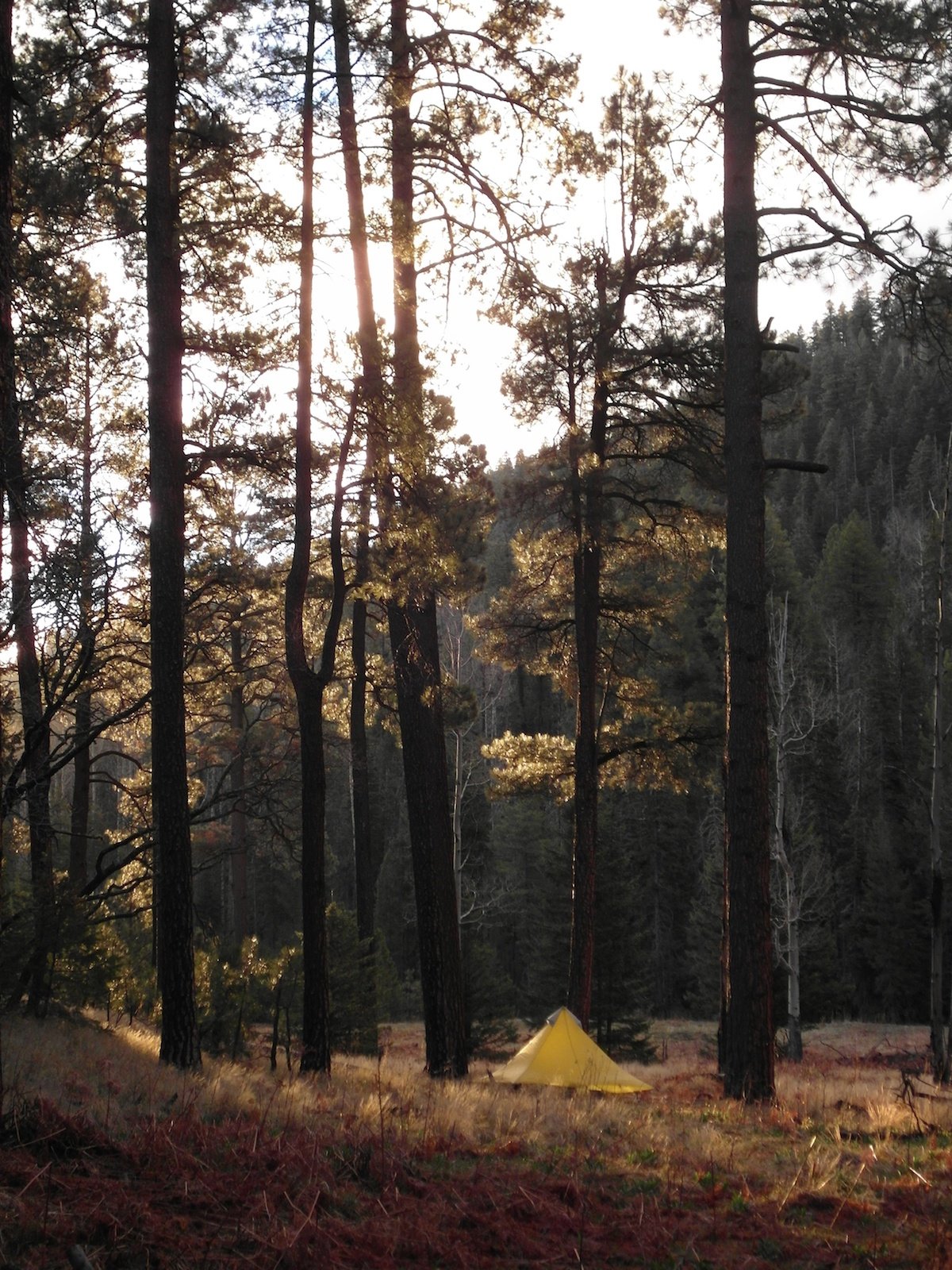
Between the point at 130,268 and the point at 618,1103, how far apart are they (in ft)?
32.4

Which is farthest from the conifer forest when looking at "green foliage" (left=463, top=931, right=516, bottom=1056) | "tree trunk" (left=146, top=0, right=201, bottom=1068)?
"green foliage" (left=463, top=931, right=516, bottom=1056)

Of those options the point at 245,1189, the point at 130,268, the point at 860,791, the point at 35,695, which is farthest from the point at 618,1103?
the point at 860,791

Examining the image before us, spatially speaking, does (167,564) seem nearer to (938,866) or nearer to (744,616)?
(744,616)

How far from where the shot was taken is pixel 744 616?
9.23 metres

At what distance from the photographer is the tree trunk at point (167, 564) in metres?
8.94

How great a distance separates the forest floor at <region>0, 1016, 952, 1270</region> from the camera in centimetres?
366

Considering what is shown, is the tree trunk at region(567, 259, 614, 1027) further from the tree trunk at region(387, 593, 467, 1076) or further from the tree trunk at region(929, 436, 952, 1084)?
the tree trunk at region(929, 436, 952, 1084)

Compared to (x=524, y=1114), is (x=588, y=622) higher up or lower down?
higher up

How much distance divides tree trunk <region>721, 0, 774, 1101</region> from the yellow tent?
6.11ft

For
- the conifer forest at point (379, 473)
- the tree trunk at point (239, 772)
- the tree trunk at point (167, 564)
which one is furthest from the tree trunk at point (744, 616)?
the tree trunk at point (239, 772)

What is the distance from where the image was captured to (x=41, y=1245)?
337 centimetres

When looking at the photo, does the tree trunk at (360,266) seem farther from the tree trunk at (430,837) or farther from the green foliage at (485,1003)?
the green foliage at (485,1003)

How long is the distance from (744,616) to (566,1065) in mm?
5234

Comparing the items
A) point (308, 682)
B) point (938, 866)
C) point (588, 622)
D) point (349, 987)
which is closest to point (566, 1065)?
point (938, 866)
